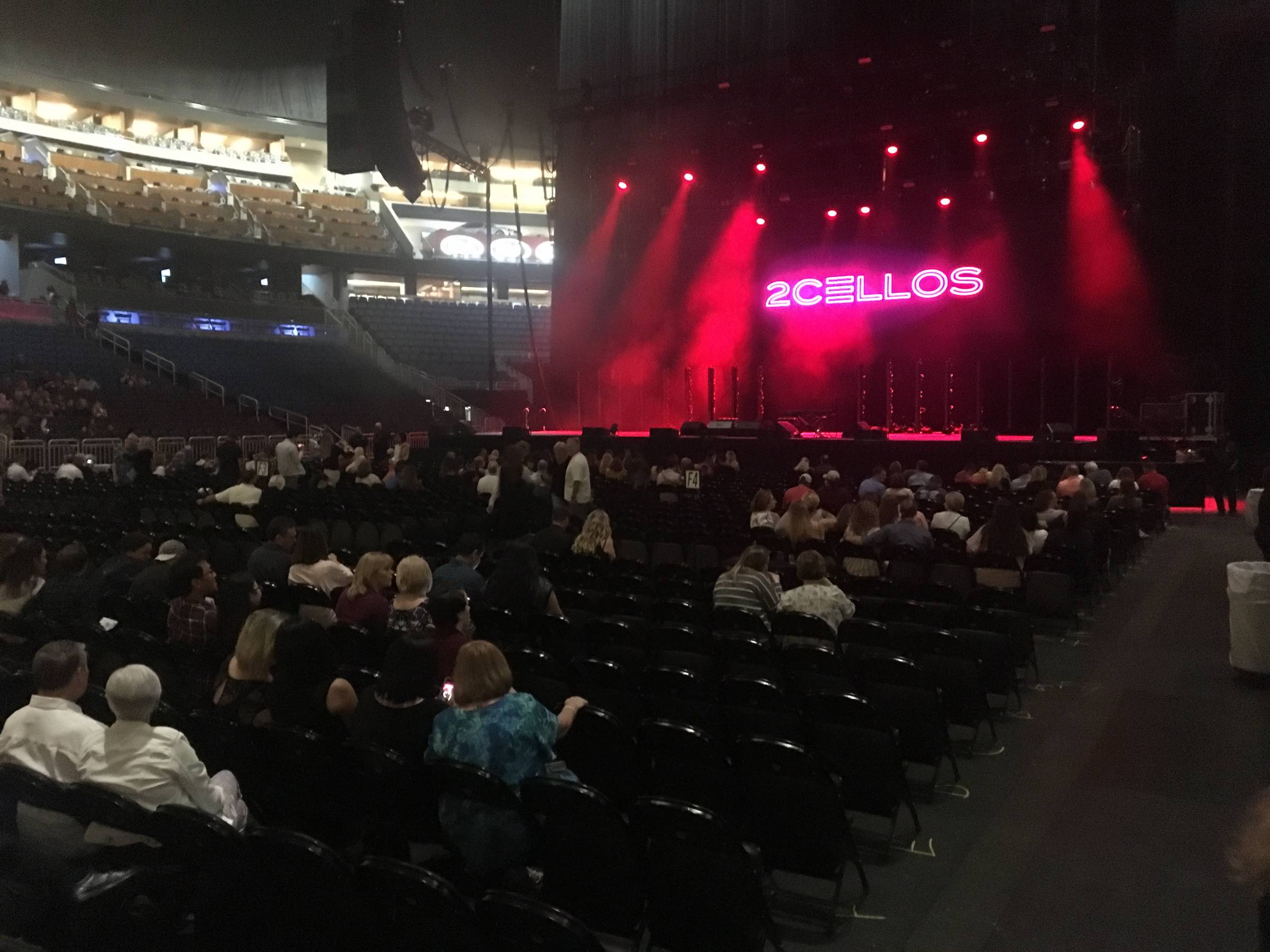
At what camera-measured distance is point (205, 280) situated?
3875cm

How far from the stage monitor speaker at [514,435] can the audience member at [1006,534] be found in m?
12.6

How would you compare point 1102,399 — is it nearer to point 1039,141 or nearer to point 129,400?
point 1039,141

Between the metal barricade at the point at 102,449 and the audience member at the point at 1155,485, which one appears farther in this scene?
the metal barricade at the point at 102,449

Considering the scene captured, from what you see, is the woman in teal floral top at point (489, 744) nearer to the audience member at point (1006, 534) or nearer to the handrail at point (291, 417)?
the audience member at point (1006, 534)

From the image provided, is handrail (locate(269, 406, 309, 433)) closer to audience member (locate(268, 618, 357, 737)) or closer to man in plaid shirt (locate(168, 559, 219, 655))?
man in plaid shirt (locate(168, 559, 219, 655))

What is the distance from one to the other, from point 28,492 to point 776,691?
13119mm

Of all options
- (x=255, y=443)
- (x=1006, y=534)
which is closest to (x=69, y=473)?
(x=255, y=443)

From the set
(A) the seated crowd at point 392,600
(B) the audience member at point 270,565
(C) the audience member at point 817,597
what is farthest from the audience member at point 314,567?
(C) the audience member at point 817,597

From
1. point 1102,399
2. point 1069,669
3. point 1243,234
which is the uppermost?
point 1243,234

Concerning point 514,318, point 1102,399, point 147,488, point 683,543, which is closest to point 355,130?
point 147,488

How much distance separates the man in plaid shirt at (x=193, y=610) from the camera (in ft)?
18.9

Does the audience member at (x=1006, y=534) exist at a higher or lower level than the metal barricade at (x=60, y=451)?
lower

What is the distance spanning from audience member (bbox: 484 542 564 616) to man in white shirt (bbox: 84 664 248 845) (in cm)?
276

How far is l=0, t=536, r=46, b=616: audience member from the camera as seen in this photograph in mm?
6039
